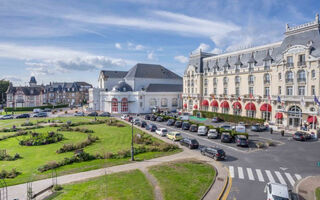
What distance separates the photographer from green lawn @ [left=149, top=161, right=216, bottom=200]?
1739cm

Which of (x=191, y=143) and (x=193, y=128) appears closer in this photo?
(x=191, y=143)

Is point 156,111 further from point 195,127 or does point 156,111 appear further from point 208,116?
point 195,127

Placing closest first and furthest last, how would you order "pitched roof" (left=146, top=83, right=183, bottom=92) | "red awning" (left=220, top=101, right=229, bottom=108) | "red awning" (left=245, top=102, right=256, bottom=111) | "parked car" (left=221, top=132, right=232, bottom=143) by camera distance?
"parked car" (left=221, top=132, right=232, bottom=143), "red awning" (left=245, top=102, right=256, bottom=111), "red awning" (left=220, top=101, right=229, bottom=108), "pitched roof" (left=146, top=83, right=183, bottom=92)

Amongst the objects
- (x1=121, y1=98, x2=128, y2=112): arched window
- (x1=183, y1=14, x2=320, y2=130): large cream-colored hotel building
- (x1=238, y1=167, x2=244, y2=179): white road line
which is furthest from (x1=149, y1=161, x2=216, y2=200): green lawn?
(x1=121, y1=98, x2=128, y2=112): arched window

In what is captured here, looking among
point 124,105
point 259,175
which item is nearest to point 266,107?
point 259,175

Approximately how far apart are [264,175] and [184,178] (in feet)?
29.9

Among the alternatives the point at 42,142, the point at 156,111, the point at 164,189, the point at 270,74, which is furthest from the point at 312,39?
the point at 42,142

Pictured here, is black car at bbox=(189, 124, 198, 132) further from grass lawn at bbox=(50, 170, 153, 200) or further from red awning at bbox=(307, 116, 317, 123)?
grass lawn at bbox=(50, 170, 153, 200)

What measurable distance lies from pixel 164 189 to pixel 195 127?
90.9 ft

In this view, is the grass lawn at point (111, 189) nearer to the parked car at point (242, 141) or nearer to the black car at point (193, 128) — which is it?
the parked car at point (242, 141)

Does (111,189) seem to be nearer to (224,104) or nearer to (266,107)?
(266,107)

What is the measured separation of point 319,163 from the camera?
24.3 m

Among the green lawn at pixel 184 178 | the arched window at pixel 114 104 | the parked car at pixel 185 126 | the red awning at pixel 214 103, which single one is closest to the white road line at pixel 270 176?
the green lawn at pixel 184 178

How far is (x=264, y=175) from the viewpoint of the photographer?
21.9 m
